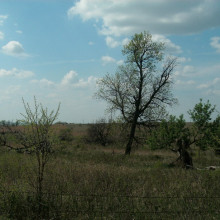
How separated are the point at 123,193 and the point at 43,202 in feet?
8.91

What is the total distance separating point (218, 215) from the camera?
639 centimetres

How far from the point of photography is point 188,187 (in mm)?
9039

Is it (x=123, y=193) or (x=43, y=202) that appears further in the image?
(x=123, y=193)

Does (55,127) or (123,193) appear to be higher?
(55,127)

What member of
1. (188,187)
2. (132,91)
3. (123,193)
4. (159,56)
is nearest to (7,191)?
(123,193)

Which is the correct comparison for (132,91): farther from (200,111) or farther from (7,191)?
(7,191)

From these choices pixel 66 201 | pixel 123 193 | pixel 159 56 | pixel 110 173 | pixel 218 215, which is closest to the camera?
pixel 218 215

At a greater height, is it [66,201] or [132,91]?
[132,91]

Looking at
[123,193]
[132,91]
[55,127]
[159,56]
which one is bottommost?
[123,193]

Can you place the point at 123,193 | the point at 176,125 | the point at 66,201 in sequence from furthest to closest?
the point at 176,125 < the point at 123,193 < the point at 66,201

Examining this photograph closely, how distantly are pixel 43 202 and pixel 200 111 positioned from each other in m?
12.1

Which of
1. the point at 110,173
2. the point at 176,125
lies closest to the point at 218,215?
the point at 110,173

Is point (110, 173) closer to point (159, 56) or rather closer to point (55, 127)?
point (55, 127)

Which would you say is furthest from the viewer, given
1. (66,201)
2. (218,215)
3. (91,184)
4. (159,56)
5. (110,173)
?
(159,56)
